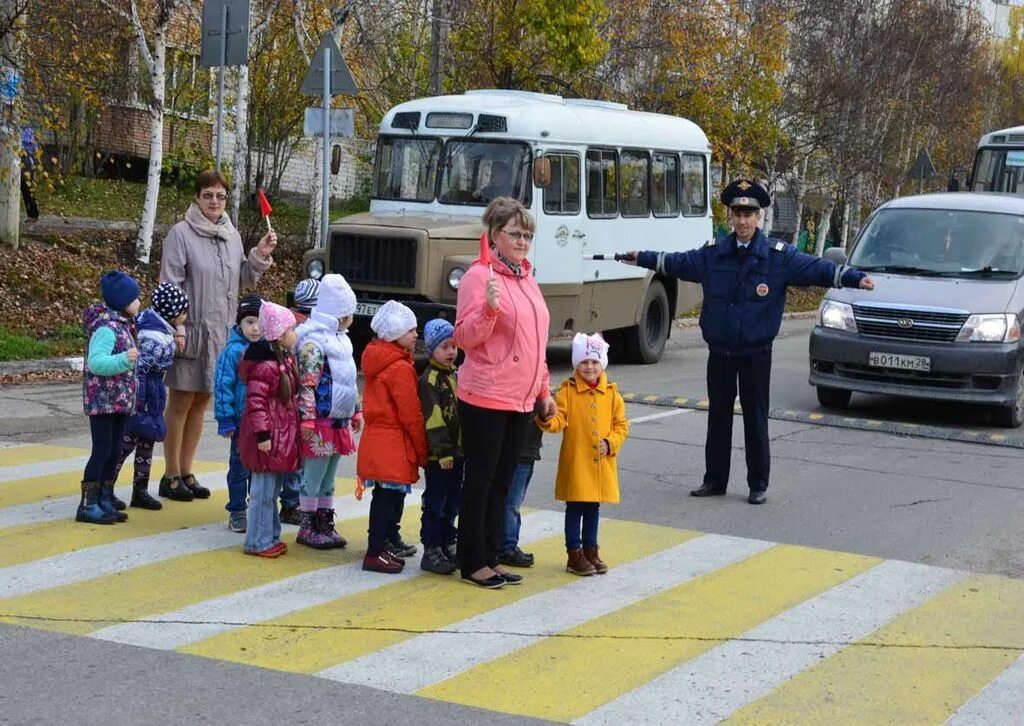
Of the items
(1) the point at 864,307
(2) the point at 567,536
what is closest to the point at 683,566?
(2) the point at 567,536

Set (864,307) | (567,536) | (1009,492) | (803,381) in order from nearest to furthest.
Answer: (567,536) → (1009,492) → (864,307) → (803,381)

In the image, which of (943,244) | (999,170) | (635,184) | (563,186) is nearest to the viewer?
(943,244)

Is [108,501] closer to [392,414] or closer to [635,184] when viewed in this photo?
[392,414]

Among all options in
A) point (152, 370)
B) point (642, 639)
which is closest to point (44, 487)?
point (152, 370)

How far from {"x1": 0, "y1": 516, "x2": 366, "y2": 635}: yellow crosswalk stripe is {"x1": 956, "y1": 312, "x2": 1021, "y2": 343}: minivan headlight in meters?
7.37

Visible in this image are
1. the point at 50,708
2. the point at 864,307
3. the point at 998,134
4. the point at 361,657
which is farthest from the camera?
the point at 998,134

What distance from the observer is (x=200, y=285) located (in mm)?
9062

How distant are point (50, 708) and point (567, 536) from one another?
120 inches

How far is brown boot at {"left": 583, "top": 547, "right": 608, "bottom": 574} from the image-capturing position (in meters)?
7.87

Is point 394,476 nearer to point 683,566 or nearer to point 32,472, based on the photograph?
point 683,566

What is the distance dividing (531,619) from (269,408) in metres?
1.74

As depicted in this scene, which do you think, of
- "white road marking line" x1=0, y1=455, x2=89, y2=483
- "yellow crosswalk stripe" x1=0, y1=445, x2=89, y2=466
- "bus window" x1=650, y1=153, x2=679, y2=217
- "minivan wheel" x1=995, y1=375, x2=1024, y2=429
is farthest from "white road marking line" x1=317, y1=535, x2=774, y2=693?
"bus window" x1=650, y1=153, x2=679, y2=217

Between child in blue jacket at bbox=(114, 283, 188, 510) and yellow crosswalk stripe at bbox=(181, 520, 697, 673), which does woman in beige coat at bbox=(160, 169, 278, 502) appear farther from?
yellow crosswalk stripe at bbox=(181, 520, 697, 673)

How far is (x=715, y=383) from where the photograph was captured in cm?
1025
